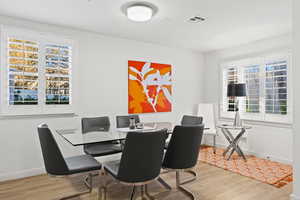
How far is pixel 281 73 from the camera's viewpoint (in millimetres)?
3982

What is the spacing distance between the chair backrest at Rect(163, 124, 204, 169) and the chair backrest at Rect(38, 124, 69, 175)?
1164mm

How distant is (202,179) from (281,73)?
2.67 meters

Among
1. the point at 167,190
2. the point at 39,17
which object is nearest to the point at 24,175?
the point at 167,190

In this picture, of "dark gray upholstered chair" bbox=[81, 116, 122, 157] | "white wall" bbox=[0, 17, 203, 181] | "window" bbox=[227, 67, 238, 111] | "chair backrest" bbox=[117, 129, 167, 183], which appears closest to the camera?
"chair backrest" bbox=[117, 129, 167, 183]

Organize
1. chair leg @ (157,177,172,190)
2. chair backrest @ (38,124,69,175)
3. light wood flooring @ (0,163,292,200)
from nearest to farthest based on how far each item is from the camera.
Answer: chair backrest @ (38,124,69,175)
light wood flooring @ (0,163,292,200)
chair leg @ (157,177,172,190)

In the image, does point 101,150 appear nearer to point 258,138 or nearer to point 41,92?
point 41,92

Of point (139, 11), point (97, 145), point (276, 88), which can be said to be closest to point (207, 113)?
point (276, 88)

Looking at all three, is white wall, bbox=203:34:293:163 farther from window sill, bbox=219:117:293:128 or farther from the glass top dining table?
the glass top dining table

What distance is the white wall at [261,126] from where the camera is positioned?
153 inches

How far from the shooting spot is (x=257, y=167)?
3.63 metres

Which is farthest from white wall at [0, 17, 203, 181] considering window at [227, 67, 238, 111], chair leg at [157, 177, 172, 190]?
chair leg at [157, 177, 172, 190]

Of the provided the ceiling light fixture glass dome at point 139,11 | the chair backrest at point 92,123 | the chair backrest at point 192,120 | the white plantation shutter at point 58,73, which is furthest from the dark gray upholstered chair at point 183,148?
the white plantation shutter at point 58,73

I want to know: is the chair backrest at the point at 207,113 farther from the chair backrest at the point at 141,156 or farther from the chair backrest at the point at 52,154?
the chair backrest at the point at 52,154

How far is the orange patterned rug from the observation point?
3.08 m
